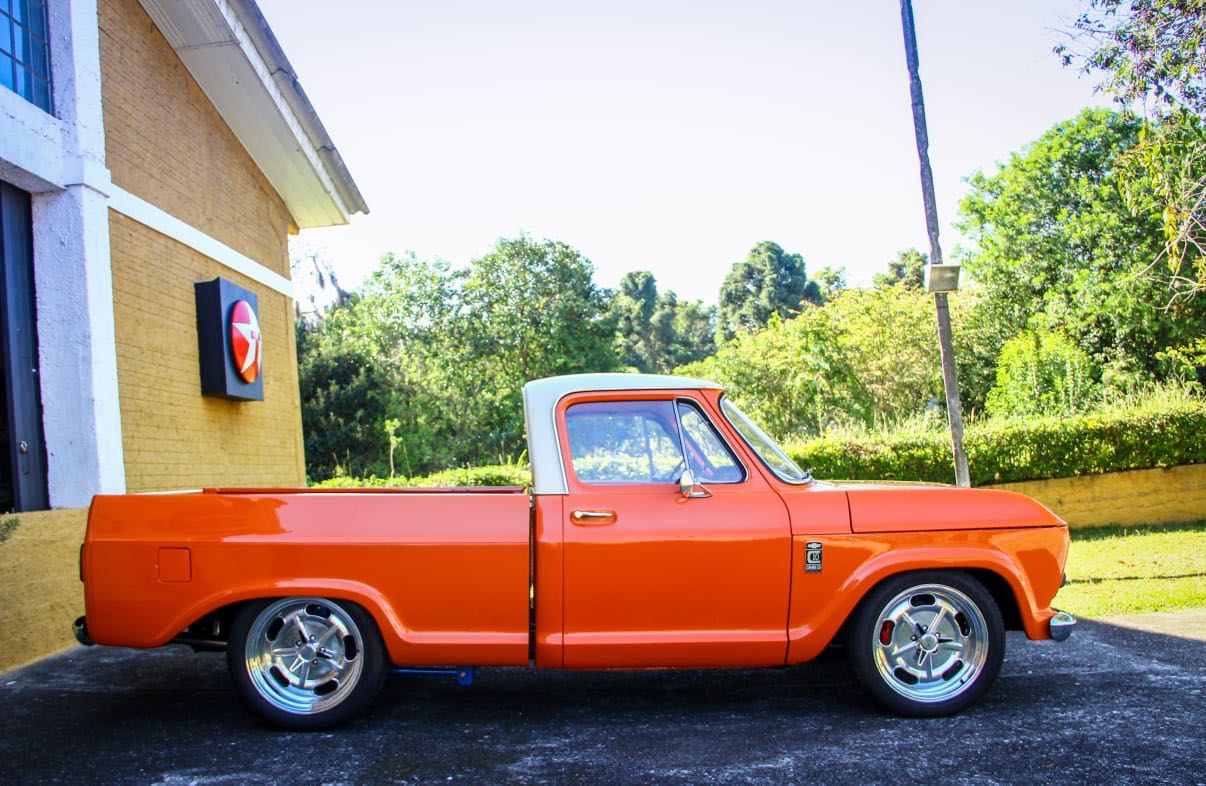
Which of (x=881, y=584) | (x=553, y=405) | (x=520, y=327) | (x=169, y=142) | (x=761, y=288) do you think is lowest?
(x=881, y=584)

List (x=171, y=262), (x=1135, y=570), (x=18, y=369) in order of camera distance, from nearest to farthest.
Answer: (x=18, y=369)
(x=171, y=262)
(x=1135, y=570)

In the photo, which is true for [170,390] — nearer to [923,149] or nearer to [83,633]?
[83,633]

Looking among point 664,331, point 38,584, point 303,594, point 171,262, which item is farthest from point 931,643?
point 664,331

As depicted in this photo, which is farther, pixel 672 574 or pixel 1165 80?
pixel 1165 80

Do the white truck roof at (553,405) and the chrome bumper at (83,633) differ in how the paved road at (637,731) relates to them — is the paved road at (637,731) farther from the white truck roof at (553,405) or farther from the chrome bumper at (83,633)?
the white truck roof at (553,405)

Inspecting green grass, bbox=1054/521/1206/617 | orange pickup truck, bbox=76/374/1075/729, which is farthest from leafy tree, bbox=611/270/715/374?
orange pickup truck, bbox=76/374/1075/729

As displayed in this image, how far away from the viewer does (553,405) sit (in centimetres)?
479

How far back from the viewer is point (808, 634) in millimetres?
4523

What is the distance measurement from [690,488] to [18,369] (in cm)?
553

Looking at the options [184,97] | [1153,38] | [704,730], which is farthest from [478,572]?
[1153,38]

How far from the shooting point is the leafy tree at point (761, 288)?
5703cm

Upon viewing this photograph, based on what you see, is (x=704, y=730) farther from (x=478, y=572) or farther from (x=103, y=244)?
(x=103, y=244)

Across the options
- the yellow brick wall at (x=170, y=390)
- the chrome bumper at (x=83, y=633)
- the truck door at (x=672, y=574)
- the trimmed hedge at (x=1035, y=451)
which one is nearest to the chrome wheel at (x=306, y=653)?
the chrome bumper at (x=83, y=633)

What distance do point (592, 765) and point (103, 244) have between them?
20.0 ft
